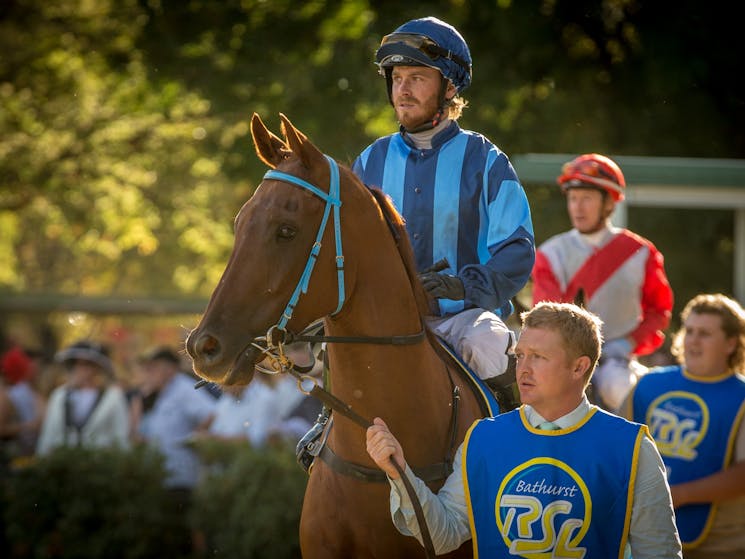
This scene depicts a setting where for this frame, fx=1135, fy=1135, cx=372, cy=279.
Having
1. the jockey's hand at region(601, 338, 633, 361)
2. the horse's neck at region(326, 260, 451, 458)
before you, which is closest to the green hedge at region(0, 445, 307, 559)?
the jockey's hand at region(601, 338, 633, 361)

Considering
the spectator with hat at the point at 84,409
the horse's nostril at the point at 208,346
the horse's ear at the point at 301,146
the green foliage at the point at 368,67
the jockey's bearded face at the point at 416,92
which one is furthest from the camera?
the green foliage at the point at 368,67

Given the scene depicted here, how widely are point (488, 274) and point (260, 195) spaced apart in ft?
3.22

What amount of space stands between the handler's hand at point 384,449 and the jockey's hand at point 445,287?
80cm

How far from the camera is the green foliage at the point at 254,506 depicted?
9102 mm

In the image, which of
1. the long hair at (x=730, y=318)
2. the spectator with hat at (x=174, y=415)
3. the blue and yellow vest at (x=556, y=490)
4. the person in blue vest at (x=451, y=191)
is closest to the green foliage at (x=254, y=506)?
the spectator with hat at (x=174, y=415)

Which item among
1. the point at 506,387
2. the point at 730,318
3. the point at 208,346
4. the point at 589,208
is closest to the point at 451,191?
the point at 506,387

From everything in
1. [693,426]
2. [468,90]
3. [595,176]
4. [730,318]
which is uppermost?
[468,90]

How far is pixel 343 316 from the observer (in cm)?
396

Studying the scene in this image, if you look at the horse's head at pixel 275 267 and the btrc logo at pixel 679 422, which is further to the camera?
the btrc logo at pixel 679 422

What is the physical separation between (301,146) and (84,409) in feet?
26.1

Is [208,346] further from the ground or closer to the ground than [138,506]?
further from the ground

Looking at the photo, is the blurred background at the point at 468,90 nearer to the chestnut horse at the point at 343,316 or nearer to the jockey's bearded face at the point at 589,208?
the jockey's bearded face at the point at 589,208

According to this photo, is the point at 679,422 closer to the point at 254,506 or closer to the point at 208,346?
the point at 208,346

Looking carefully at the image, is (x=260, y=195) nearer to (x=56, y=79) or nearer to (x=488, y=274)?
(x=488, y=274)
